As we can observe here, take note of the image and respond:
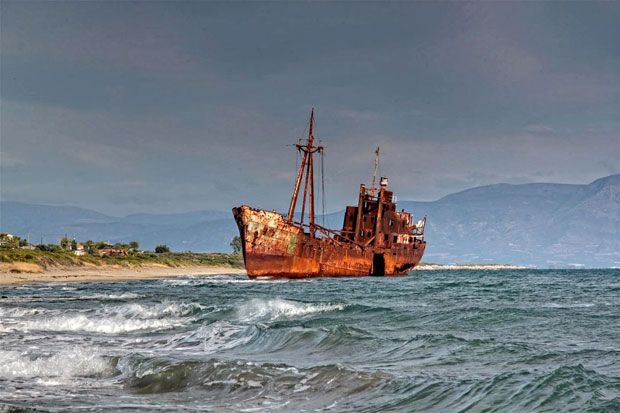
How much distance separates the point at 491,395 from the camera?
42.7 ft

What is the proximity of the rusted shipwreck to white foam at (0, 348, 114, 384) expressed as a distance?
51.7 metres

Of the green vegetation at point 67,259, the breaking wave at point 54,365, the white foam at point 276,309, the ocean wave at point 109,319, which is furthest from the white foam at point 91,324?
the green vegetation at point 67,259

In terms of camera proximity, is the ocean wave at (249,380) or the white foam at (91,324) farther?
the white foam at (91,324)

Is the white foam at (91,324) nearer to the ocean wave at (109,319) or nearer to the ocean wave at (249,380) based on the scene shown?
the ocean wave at (109,319)

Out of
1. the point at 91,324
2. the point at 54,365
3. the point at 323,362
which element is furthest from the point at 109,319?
the point at 323,362

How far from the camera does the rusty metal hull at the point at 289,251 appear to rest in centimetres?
7144

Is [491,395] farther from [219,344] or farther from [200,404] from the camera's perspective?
[219,344]

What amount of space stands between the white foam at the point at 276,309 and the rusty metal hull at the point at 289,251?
37.1 meters

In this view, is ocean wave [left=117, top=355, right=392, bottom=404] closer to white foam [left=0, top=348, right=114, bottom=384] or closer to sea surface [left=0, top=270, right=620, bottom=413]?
sea surface [left=0, top=270, right=620, bottom=413]

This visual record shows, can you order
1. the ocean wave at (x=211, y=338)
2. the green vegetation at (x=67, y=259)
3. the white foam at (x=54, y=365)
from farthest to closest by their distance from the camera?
the green vegetation at (x=67, y=259) → the ocean wave at (x=211, y=338) → the white foam at (x=54, y=365)

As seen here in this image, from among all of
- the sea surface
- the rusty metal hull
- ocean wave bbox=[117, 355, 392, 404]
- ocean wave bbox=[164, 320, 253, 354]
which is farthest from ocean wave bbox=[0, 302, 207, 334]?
the rusty metal hull

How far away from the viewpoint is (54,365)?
18031mm

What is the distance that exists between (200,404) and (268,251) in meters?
59.0

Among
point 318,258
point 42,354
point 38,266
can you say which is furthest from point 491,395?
point 38,266
